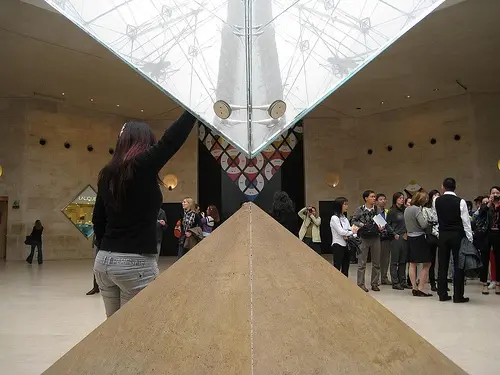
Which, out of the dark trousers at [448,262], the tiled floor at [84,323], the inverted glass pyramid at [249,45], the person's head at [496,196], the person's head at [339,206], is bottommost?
the tiled floor at [84,323]

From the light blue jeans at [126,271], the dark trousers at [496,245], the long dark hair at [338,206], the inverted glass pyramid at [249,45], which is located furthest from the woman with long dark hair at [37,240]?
the inverted glass pyramid at [249,45]

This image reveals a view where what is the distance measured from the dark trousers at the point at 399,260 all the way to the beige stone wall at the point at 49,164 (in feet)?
33.1

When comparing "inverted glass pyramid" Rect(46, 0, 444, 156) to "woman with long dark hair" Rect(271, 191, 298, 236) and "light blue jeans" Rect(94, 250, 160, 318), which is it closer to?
"light blue jeans" Rect(94, 250, 160, 318)

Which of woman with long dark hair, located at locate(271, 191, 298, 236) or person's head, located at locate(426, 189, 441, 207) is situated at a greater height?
person's head, located at locate(426, 189, 441, 207)

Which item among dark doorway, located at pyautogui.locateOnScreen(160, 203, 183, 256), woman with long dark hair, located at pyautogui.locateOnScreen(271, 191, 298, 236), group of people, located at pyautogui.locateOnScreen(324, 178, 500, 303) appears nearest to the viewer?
group of people, located at pyautogui.locateOnScreen(324, 178, 500, 303)

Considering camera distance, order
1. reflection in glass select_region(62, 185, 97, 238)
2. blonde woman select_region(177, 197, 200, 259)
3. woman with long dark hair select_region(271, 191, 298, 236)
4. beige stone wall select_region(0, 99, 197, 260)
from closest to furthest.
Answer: blonde woman select_region(177, 197, 200, 259) → woman with long dark hair select_region(271, 191, 298, 236) → beige stone wall select_region(0, 99, 197, 260) → reflection in glass select_region(62, 185, 97, 238)

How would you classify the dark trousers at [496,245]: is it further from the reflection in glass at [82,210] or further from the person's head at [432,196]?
the reflection in glass at [82,210]

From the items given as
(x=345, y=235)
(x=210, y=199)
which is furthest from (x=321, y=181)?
(x=345, y=235)

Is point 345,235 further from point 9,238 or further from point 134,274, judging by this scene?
point 9,238

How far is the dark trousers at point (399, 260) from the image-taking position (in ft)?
20.0

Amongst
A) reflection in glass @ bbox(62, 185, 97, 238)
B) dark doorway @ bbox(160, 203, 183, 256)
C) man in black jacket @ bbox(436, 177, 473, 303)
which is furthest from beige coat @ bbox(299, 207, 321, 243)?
reflection in glass @ bbox(62, 185, 97, 238)

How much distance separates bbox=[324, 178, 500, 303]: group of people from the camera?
493 cm

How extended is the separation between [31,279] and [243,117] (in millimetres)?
7286

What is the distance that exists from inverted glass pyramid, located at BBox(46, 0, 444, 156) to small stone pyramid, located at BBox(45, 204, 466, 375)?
42 cm
